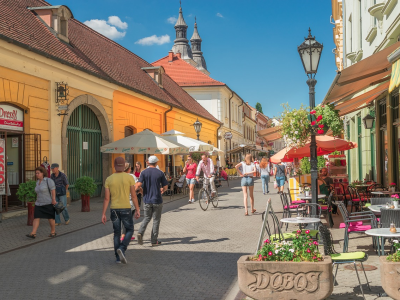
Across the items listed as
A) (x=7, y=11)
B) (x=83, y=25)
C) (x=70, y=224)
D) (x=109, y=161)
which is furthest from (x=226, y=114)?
(x=70, y=224)

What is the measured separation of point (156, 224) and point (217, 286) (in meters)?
3.05

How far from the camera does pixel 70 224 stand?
1177 cm

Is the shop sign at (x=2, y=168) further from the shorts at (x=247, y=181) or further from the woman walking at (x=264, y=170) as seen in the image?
the woman walking at (x=264, y=170)

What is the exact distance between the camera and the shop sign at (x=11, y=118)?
13.1m

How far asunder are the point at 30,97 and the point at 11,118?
3.32 ft

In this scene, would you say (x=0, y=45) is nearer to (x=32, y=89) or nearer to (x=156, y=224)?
(x=32, y=89)

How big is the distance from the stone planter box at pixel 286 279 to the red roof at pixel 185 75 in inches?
1522

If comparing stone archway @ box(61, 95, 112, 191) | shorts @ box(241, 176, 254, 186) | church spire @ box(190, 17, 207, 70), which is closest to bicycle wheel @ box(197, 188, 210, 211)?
shorts @ box(241, 176, 254, 186)

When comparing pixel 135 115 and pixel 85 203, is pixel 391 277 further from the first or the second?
pixel 135 115

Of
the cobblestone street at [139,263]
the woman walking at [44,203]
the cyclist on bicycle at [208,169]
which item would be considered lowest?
the cobblestone street at [139,263]

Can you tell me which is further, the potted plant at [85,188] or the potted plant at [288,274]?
the potted plant at [85,188]

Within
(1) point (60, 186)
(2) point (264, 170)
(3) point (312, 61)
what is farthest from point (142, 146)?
(3) point (312, 61)

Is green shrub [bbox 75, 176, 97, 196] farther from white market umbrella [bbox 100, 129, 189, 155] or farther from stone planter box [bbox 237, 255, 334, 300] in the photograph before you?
stone planter box [bbox 237, 255, 334, 300]

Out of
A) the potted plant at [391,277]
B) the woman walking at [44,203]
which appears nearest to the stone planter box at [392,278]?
the potted plant at [391,277]
